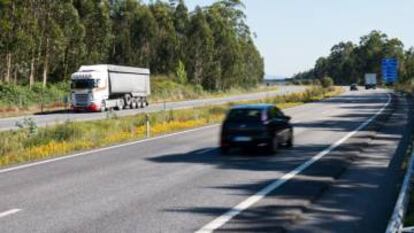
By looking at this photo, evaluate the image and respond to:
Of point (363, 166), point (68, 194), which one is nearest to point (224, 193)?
point (68, 194)

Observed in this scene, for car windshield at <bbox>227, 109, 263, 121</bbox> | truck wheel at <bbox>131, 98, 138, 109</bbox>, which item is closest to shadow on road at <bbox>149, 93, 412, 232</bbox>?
car windshield at <bbox>227, 109, 263, 121</bbox>

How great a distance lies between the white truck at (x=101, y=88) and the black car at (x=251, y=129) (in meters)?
30.4

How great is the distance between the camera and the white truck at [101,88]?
157ft

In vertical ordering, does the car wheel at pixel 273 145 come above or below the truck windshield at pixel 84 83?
below

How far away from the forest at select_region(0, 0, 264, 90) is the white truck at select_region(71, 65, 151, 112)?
A: 236 inches

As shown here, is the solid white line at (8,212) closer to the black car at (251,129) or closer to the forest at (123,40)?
the black car at (251,129)

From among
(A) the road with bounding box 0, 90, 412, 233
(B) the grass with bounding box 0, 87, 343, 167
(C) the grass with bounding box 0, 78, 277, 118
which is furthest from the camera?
(C) the grass with bounding box 0, 78, 277, 118

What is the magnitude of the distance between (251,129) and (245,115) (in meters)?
0.56

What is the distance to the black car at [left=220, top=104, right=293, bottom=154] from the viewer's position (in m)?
17.9

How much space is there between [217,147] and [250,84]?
12147cm

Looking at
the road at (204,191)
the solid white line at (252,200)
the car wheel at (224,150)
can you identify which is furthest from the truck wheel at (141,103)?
the solid white line at (252,200)

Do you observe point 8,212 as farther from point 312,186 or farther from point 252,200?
point 312,186

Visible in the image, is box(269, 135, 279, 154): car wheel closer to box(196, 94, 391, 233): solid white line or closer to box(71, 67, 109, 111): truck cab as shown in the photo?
box(196, 94, 391, 233): solid white line

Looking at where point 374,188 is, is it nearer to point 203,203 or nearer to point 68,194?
point 203,203
